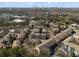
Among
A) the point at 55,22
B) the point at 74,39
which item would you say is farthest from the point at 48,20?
the point at 74,39

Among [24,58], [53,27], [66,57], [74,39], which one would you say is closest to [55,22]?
[53,27]

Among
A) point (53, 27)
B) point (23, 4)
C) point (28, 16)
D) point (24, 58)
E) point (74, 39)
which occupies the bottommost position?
point (24, 58)

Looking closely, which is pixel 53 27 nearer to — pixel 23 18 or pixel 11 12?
pixel 23 18

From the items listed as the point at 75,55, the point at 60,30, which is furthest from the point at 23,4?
the point at 75,55

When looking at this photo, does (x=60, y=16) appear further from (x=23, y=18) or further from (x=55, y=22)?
(x=23, y=18)

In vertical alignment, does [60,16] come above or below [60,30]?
above

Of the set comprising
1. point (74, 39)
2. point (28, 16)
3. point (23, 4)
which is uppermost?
point (23, 4)

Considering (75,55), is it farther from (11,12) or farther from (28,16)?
(11,12)

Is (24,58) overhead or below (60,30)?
below
